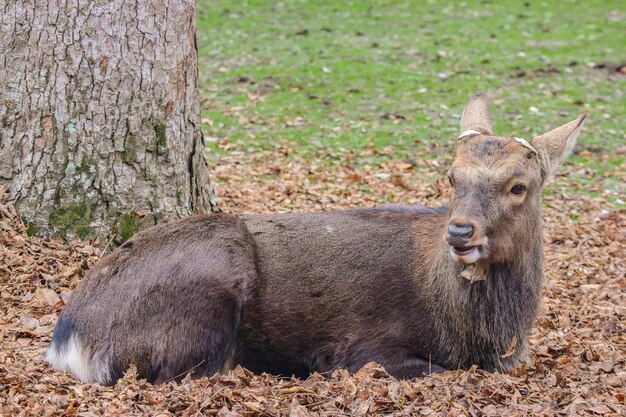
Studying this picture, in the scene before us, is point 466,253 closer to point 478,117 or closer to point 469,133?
point 469,133

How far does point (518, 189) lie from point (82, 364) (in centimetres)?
316

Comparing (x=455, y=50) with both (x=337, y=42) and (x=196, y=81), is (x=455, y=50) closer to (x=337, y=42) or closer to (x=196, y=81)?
(x=337, y=42)

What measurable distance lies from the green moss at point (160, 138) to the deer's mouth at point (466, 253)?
2803 mm

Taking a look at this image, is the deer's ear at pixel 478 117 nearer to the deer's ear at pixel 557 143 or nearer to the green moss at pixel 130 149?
the deer's ear at pixel 557 143

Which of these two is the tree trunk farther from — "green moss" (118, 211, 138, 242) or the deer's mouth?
the deer's mouth

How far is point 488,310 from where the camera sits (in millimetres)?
6133

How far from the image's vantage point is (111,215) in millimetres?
7246

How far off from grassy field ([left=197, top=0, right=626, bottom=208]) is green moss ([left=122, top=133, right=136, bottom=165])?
4930mm

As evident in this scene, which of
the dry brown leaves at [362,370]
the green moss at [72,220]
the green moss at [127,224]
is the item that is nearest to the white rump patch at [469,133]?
the dry brown leaves at [362,370]

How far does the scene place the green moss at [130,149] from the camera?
7.15 metres

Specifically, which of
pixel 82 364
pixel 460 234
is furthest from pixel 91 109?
pixel 460 234

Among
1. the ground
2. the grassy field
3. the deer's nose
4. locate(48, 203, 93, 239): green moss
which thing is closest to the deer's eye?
the deer's nose

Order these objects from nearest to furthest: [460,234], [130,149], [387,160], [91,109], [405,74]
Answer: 1. [460,234]
2. [91,109]
3. [130,149]
4. [387,160]
5. [405,74]

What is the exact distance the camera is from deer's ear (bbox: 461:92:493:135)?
667 cm
